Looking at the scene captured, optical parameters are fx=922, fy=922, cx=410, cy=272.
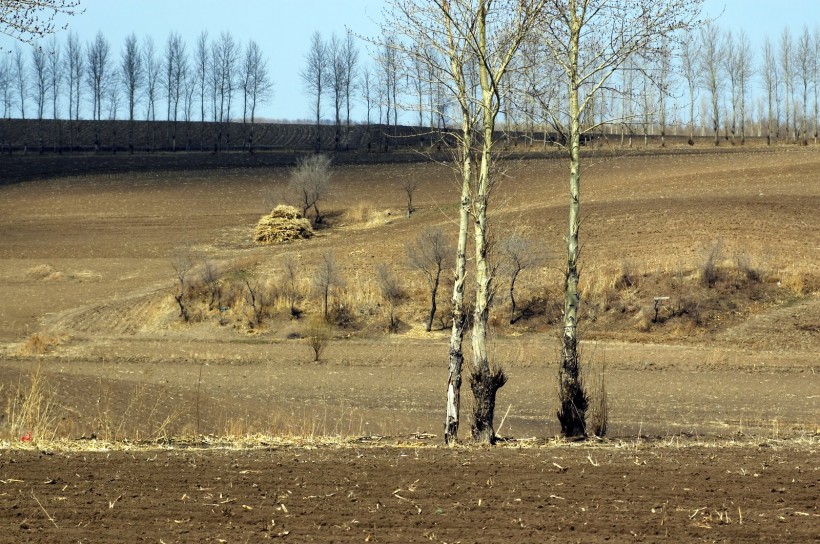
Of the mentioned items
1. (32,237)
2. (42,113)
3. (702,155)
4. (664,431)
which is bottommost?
(664,431)

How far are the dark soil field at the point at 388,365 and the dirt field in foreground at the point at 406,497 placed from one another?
0.12 feet

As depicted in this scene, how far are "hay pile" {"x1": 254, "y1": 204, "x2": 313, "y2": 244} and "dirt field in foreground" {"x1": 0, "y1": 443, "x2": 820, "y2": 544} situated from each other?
45.8 meters

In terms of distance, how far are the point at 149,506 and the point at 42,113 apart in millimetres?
110569

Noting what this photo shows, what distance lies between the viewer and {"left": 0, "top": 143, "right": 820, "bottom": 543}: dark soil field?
8000 mm

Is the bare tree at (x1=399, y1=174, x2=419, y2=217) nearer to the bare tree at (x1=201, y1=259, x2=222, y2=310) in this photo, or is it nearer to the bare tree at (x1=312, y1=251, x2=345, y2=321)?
the bare tree at (x1=201, y1=259, x2=222, y2=310)

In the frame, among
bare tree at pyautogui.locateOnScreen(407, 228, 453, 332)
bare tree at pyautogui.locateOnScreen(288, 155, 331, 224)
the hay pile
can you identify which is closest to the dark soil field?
bare tree at pyautogui.locateOnScreen(407, 228, 453, 332)

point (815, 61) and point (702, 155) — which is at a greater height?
point (815, 61)

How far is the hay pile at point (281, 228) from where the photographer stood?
55.6 meters

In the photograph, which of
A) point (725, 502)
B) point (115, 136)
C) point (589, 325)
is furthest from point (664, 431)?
point (115, 136)

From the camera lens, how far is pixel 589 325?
1368 inches

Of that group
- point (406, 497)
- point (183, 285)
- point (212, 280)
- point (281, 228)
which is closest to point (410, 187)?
point (281, 228)

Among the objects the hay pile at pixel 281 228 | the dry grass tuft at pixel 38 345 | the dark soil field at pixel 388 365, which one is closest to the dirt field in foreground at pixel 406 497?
the dark soil field at pixel 388 365

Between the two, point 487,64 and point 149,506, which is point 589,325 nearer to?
point 487,64

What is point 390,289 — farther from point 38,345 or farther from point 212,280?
point 38,345
